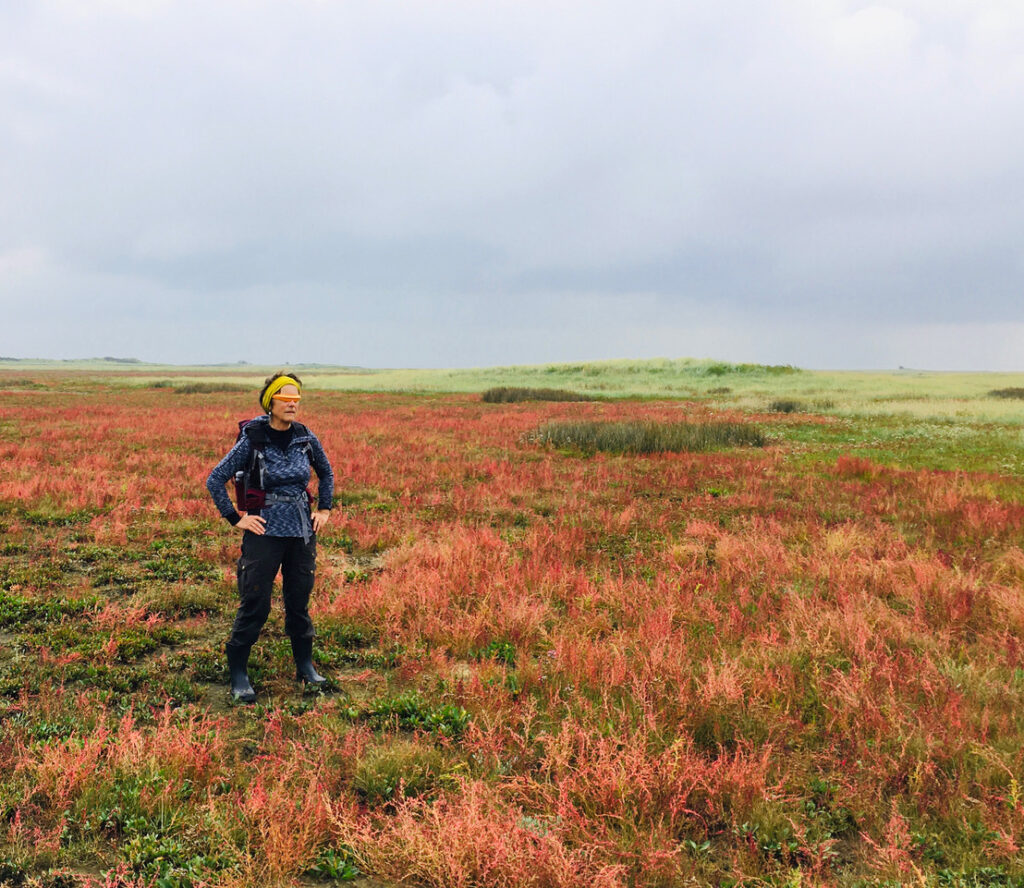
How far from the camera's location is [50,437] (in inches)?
773

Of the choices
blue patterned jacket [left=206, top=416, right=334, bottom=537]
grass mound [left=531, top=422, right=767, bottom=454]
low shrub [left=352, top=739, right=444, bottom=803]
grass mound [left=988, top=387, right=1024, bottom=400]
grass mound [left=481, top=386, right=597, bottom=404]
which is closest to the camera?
low shrub [left=352, top=739, right=444, bottom=803]

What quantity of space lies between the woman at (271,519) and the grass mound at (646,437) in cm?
1556

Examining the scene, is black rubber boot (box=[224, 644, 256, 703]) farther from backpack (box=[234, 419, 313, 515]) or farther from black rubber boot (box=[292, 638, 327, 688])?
backpack (box=[234, 419, 313, 515])

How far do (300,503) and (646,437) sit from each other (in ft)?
56.0

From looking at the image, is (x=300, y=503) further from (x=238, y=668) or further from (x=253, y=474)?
(x=238, y=668)

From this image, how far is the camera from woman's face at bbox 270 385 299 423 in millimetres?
4641

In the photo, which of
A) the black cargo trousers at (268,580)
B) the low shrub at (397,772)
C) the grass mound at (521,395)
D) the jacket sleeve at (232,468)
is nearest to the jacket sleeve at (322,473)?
the black cargo trousers at (268,580)

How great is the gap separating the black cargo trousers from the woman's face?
3.20 ft

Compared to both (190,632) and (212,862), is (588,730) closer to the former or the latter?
(212,862)

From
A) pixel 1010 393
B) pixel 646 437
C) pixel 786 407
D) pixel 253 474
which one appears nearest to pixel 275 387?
pixel 253 474

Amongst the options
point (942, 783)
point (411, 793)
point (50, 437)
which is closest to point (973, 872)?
point (942, 783)

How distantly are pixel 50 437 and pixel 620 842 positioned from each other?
76.5 feet

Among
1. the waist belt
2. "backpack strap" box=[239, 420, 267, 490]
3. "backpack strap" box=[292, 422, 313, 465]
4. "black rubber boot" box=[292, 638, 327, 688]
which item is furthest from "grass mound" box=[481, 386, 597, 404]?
"backpack strap" box=[239, 420, 267, 490]

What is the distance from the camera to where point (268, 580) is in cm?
471
